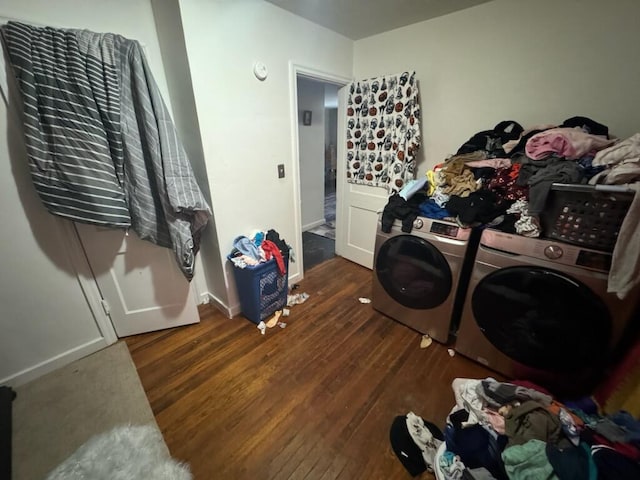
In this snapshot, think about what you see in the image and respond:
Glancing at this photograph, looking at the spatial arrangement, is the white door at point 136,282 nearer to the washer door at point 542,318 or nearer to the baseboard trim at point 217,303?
the baseboard trim at point 217,303

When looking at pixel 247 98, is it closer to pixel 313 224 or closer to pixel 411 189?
pixel 411 189

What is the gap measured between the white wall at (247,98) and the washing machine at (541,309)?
1497 mm

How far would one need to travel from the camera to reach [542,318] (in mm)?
1244

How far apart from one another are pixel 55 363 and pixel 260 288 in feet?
4.27

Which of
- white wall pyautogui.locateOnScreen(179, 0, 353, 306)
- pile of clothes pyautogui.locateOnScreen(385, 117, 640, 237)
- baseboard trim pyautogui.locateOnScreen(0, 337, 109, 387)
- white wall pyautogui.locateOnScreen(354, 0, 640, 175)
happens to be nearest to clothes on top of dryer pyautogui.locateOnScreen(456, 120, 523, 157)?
pile of clothes pyautogui.locateOnScreen(385, 117, 640, 237)

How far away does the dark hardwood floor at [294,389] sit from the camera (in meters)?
1.14

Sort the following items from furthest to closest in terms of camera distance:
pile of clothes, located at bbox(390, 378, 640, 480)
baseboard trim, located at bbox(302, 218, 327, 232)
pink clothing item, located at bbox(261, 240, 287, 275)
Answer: baseboard trim, located at bbox(302, 218, 327, 232) → pink clothing item, located at bbox(261, 240, 287, 275) → pile of clothes, located at bbox(390, 378, 640, 480)

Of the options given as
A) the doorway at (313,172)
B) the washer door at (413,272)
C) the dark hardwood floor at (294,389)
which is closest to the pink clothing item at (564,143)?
the washer door at (413,272)

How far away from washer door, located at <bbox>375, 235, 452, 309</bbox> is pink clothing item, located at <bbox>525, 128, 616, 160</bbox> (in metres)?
0.72

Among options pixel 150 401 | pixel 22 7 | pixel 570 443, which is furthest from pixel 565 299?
pixel 22 7

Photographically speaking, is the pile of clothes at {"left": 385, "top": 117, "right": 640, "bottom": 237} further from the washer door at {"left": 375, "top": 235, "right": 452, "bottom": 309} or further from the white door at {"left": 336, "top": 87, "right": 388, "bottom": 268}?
the white door at {"left": 336, "top": 87, "right": 388, "bottom": 268}

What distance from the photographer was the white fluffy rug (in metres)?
1.07

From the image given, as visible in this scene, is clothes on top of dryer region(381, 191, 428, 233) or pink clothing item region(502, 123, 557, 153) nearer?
pink clothing item region(502, 123, 557, 153)

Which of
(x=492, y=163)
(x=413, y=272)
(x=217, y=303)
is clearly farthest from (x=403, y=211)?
(x=217, y=303)
